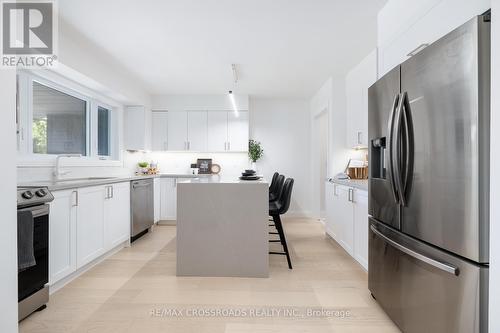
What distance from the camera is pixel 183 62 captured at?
3.80 meters

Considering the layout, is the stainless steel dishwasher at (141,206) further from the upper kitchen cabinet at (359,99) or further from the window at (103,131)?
the upper kitchen cabinet at (359,99)

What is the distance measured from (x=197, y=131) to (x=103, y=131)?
1690mm

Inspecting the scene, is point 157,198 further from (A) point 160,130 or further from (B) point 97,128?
(B) point 97,128

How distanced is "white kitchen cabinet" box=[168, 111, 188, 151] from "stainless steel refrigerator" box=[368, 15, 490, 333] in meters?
4.25

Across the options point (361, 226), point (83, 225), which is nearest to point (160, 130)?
point (83, 225)

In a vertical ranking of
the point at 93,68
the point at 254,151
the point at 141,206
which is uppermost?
the point at 93,68

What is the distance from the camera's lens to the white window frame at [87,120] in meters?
2.79

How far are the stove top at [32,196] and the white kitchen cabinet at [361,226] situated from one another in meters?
2.74

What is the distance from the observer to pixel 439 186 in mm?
1400

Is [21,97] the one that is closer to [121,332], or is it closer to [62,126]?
[62,126]

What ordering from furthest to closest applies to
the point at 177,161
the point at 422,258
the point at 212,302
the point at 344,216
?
the point at 177,161, the point at 344,216, the point at 212,302, the point at 422,258

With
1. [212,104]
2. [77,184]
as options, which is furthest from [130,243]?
[212,104]

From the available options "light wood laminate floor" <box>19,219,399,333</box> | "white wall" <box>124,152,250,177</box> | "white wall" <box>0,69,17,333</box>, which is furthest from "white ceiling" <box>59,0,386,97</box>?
"light wood laminate floor" <box>19,219,399,333</box>

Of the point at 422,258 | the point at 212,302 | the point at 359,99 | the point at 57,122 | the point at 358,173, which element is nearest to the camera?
the point at 422,258
